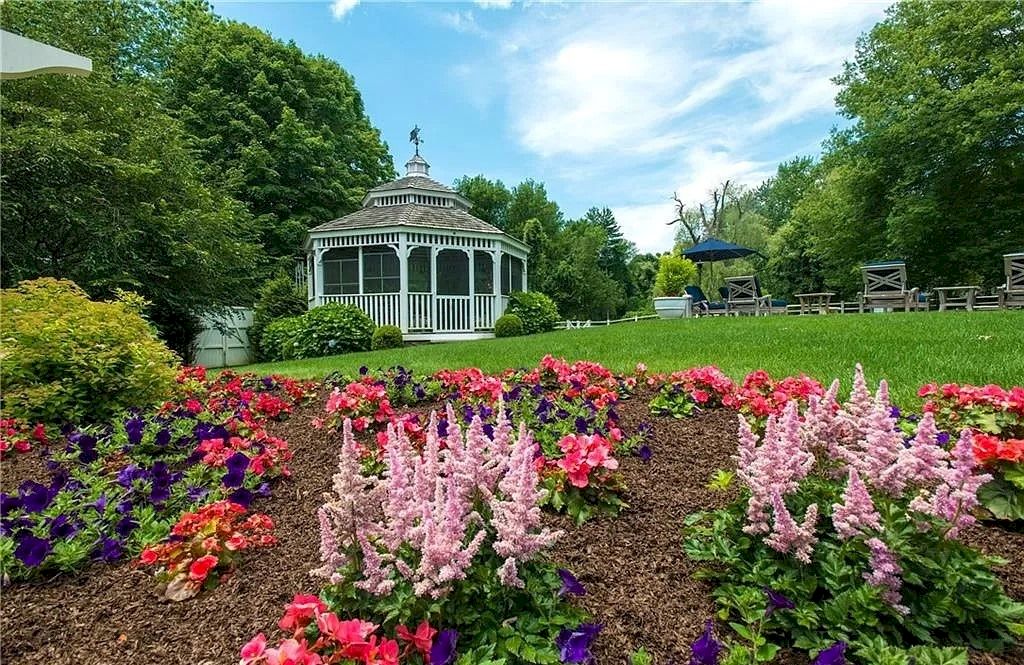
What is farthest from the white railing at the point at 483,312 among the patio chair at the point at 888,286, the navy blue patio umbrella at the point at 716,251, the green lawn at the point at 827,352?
the patio chair at the point at 888,286

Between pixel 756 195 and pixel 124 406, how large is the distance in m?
46.0

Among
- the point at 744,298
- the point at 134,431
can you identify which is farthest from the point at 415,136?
the point at 134,431

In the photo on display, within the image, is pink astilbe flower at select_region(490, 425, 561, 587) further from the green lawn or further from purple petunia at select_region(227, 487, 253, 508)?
the green lawn

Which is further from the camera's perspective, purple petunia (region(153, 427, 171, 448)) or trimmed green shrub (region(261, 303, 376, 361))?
trimmed green shrub (region(261, 303, 376, 361))

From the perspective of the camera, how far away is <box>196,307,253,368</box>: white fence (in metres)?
12.6

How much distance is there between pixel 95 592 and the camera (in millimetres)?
1753

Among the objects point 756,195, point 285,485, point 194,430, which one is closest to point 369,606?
point 285,485

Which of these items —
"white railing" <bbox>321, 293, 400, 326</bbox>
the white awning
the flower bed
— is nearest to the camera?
the flower bed

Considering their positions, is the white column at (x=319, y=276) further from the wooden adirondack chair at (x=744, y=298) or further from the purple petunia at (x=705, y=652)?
the purple petunia at (x=705, y=652)

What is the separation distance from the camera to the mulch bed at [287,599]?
4.75 ft

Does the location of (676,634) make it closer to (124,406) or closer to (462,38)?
(124,406)

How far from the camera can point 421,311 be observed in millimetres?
13508

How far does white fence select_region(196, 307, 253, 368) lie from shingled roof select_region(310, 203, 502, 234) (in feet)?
10.2

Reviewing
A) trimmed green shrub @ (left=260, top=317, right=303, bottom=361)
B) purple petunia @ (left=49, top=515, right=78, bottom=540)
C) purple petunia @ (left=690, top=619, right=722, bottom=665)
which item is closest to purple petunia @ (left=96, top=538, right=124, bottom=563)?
purple petunia @ (left=49, top=515, right=78, bottom=540)
